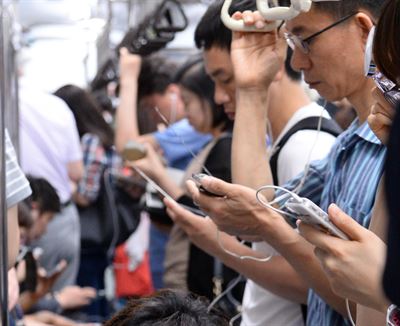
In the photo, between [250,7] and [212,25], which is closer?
[250,7]

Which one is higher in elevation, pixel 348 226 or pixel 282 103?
pixel 348 226

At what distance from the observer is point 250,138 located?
219 centimetres

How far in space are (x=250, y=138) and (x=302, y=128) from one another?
0.21m

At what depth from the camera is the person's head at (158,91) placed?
511cm

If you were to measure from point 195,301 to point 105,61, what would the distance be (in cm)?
542

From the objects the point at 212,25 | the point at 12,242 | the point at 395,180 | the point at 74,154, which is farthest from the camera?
the point at 74,154

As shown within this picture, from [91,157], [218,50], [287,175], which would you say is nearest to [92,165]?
[91,157]

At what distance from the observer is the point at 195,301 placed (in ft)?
5.73

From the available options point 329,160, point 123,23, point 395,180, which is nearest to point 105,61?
point 123,23

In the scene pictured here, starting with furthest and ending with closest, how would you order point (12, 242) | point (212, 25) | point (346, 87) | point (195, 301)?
point (212, 25), point (12, 242), point (346, 87), point (195, 301)

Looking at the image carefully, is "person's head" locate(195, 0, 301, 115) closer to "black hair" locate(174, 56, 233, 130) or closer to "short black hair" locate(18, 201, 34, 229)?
"black hair" locate(174, 56, 233, 130)

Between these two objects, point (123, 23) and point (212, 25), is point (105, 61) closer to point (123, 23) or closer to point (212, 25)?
point (123, 23)

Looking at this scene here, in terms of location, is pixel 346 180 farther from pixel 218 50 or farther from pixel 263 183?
pixel 218 50

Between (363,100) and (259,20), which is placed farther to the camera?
(259,20)
